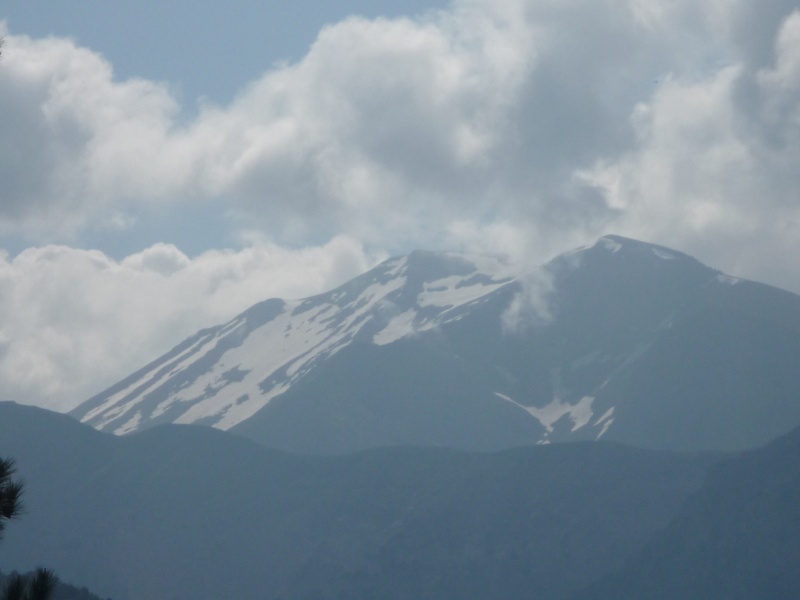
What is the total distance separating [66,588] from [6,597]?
114155mm

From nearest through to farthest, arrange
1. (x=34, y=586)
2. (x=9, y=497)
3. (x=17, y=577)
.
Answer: (x=9, y=497) < (x=34, y=586) < (x=17, y=577)

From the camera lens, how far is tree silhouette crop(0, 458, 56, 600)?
18.0m

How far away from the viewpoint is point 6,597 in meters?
19.5

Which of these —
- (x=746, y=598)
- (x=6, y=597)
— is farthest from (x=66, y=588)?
(x=746, y=598)

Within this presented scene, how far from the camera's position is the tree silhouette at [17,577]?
18.0 m

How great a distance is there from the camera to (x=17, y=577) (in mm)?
20328

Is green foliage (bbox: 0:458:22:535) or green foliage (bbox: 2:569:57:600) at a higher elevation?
green foliage (bbox: 0:458:22:535)

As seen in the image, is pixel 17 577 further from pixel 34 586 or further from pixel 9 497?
pixel 9 497

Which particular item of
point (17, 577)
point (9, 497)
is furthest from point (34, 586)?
point (9, 497)

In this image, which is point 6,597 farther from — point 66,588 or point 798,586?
point 798,586

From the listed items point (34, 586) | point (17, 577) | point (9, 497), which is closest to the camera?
point (9, 497)

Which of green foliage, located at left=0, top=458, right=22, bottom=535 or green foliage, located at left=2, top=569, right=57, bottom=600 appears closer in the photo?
green foliage, located at left=0, top=458, right=22, bottom=535

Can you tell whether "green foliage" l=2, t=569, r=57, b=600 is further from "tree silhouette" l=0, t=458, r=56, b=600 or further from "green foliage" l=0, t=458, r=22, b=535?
"green foliage" l=0, t=458, r=22, b=535

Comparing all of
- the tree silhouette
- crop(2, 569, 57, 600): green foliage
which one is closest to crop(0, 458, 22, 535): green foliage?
the tree silhouette
